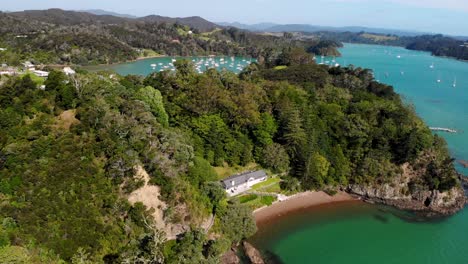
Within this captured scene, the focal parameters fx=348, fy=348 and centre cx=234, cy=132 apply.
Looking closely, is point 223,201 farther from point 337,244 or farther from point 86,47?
point 86,47

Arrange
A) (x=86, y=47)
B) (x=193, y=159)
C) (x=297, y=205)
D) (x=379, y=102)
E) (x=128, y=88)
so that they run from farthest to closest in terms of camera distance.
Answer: (x=86, y=47), (x=379, y=102), (x=128, y=88), (x=297, y=205), (x=193, y=159)

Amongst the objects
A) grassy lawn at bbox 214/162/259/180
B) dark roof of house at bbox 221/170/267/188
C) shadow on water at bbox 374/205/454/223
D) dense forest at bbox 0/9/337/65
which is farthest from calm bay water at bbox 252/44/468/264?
dense forest at bbox 0/9/337/65

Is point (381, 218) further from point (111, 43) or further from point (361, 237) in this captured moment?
point (111, 43)

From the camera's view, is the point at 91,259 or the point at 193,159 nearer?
the point at 91,259

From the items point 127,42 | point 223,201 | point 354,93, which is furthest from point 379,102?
point 127,42

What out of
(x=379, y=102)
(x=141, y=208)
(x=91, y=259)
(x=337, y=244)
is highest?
(x=379, y=102)

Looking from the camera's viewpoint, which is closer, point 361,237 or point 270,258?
point 270,258

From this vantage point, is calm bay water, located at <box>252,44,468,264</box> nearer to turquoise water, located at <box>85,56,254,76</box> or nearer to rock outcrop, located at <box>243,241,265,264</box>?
rock outcrop, located at <box>243,241,265,264</box>

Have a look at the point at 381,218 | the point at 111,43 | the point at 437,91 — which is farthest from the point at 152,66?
the point at 381,218
